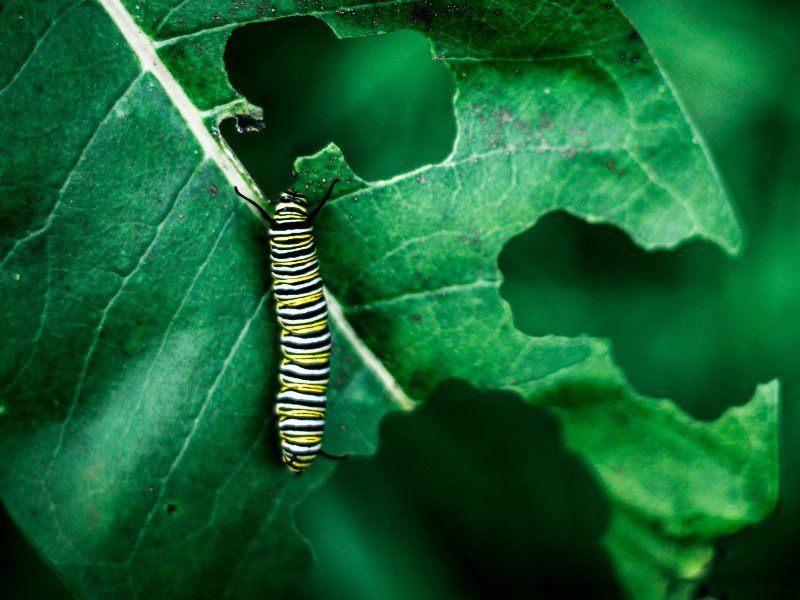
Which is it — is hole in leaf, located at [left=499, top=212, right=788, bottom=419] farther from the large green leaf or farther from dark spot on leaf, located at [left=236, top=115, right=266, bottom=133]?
dark spot on leaf, located at [left=236, top=115, right=266, bottom=133]

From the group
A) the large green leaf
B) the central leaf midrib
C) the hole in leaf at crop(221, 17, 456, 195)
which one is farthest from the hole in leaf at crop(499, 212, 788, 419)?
the central leaf midrib

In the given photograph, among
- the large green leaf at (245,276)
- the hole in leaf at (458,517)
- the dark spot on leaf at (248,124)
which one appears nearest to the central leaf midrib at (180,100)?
the large green leaf at (245,276)

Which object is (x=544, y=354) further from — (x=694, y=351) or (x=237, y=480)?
(x=694, y=351)

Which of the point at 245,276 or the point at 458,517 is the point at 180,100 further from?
the point at 458,517

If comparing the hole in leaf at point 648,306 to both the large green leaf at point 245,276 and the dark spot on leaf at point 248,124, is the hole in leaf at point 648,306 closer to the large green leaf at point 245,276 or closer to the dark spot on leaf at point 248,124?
the large green leaf at point 245,276

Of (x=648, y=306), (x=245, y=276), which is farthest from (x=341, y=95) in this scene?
(x=648, y=306)

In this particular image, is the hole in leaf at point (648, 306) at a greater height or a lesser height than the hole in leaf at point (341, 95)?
→ lesser

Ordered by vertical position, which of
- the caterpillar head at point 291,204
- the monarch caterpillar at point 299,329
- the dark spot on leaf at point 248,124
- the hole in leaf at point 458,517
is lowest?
the hole in leaf at point 458,517
